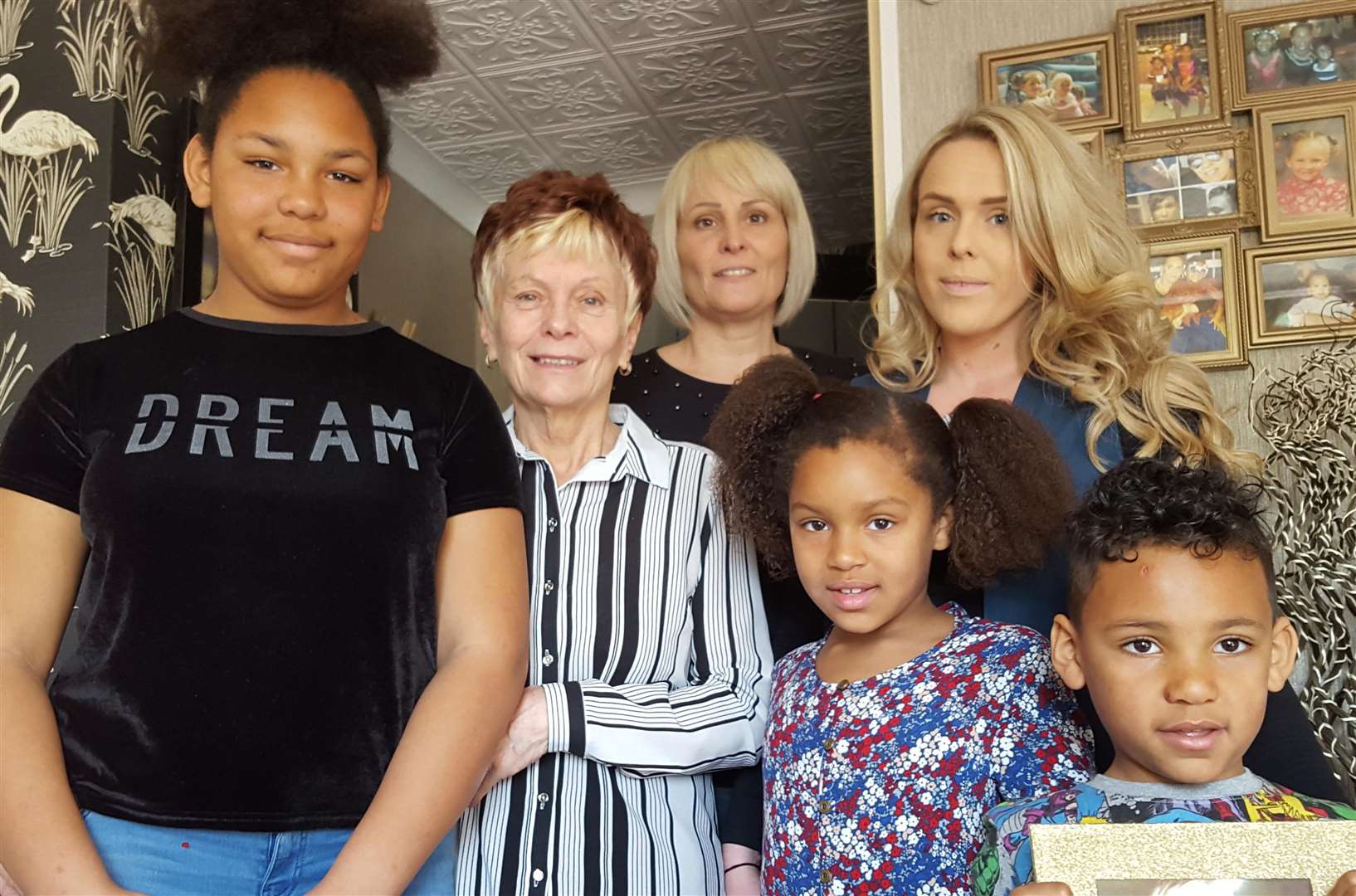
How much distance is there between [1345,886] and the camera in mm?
1088

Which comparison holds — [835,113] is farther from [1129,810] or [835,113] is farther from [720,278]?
[1129,810]

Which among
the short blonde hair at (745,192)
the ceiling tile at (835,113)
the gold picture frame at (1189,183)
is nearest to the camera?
the short blonde hair at (745,192)

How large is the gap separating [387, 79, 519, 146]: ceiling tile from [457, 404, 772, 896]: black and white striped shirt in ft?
11.3

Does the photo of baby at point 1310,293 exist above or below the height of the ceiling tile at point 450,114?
below

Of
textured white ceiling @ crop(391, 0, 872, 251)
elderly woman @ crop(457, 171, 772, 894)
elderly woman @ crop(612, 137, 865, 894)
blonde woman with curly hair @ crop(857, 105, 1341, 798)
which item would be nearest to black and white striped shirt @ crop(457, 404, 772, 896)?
elderly woman @ crop(457, 171, 772, 894)

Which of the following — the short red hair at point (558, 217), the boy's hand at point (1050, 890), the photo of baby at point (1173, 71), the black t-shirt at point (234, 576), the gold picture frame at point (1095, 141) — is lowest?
the boy's hand at point (1050, 890)

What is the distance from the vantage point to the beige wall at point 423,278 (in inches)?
213

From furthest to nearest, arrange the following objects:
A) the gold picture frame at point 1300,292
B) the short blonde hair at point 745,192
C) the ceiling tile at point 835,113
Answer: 1. the ceiling tile at point 835,113
2. the gold picture frame at point 1300,292
3. the short blonde hair at point 745,192

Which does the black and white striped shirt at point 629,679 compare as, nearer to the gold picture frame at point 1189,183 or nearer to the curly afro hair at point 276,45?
the curly afro hair at point 276,45

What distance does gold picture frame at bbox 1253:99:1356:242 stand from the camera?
9.44 ft

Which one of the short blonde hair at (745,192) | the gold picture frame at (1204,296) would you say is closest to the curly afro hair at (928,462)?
the short blonde hair at (745,192)

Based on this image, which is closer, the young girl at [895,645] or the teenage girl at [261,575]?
the teenage girl at [261,575]

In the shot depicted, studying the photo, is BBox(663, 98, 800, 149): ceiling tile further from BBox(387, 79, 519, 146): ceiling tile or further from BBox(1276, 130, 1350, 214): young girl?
BBox(1276, 130, 1350, 214): young girl

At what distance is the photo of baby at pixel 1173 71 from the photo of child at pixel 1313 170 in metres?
0.21
